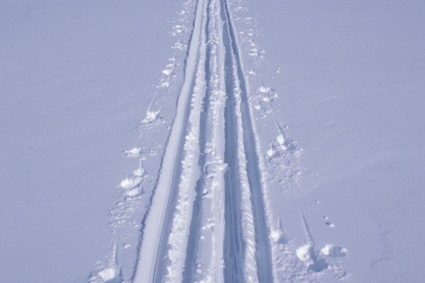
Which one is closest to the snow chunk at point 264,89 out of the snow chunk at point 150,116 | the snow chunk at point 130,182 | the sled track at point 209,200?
the sled track at point 209,200

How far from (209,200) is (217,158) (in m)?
0.79

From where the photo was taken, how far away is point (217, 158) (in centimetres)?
495

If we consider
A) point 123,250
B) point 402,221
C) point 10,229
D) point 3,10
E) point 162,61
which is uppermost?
point 3,10

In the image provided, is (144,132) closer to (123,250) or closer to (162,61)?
(123,250)

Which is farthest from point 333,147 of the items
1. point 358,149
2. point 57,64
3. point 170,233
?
point 57,64

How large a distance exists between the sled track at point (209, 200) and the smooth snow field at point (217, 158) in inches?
0.7

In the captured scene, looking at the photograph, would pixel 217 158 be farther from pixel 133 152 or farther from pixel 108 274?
pixel 108 274

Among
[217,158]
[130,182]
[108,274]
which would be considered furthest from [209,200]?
[108,274]

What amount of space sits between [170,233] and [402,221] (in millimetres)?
2559

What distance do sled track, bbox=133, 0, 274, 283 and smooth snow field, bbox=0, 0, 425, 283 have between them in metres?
0.02

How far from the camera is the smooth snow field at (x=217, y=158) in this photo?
3732 mm

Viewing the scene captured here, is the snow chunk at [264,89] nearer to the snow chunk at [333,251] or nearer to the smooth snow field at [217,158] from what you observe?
the smooth snow field at [217,158]

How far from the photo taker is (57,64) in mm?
8375

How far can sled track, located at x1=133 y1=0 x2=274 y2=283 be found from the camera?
3643 mm
